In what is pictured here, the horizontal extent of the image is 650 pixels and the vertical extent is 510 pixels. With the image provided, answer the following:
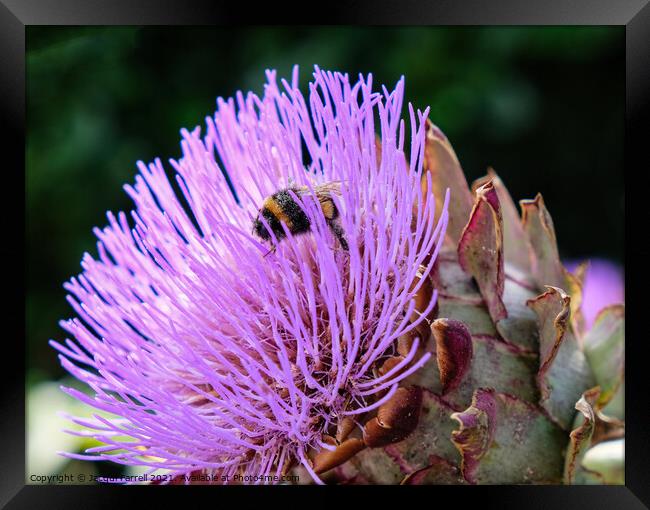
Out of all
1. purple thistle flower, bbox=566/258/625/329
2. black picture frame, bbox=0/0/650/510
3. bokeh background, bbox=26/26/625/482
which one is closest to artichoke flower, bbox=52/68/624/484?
black picture frame, bbox=0/0/650/510

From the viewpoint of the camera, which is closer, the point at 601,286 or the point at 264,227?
the point at 264,227

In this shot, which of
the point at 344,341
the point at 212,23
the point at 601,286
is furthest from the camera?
the point at 601,286

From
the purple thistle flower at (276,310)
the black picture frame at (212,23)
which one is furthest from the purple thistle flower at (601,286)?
the purple thistle flower at (276,310)

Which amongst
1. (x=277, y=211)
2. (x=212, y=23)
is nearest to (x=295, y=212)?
(x=277, y=211)

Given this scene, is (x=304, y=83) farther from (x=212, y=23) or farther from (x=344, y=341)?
(x=344, y=341)

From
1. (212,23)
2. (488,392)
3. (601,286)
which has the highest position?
(212,23)

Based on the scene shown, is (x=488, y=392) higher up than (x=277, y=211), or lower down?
lower down

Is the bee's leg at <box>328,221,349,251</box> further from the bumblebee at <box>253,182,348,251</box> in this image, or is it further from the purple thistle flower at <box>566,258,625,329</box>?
the purple thistle flower at <box>566,258,625,329</box>

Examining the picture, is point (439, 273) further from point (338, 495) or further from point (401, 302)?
point (338, 495)

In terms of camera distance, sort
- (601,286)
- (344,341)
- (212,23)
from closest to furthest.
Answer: (344,341) → (212,23) → (601,286)
